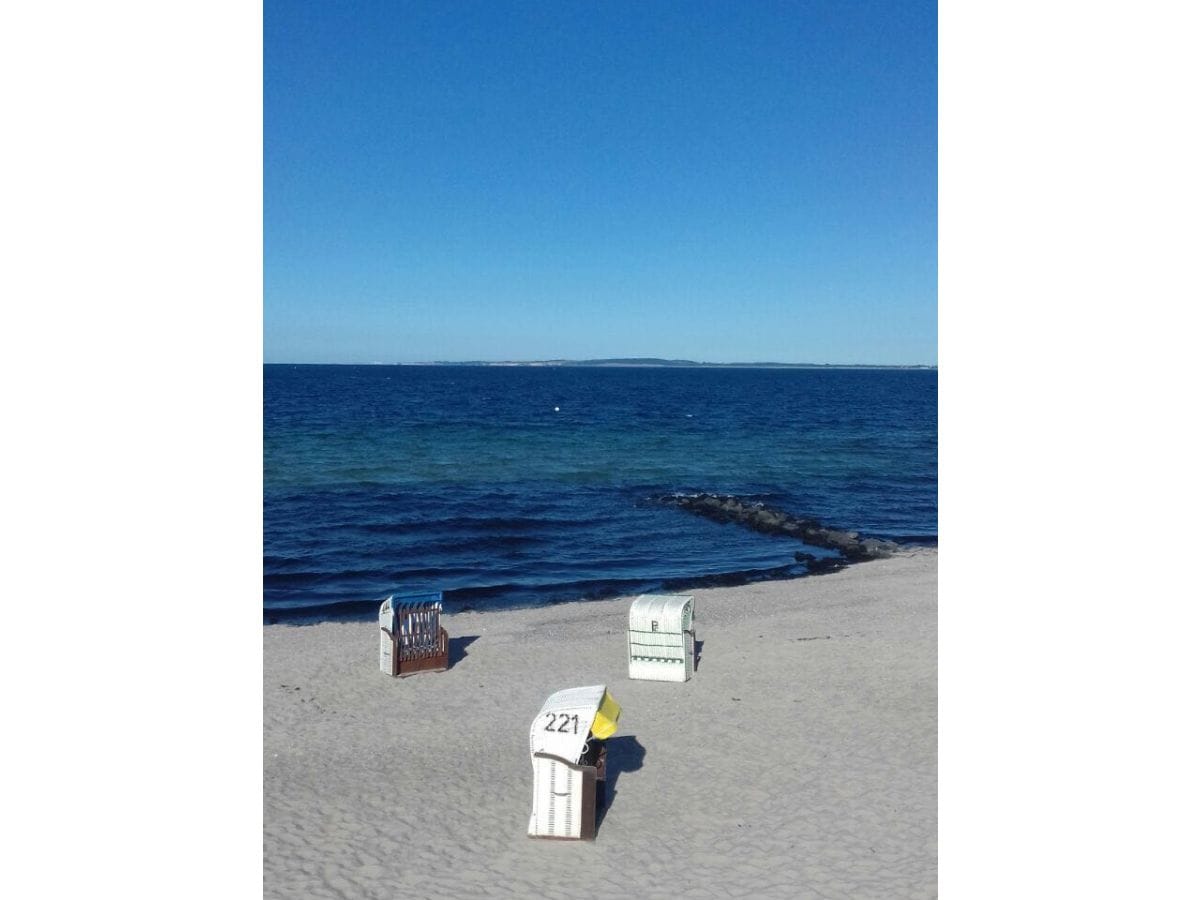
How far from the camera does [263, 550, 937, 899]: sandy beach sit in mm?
8188

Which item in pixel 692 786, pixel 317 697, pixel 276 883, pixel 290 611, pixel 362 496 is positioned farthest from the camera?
pixel 362 496

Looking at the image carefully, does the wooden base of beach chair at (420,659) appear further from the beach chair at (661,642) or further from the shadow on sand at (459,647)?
the beach chair at (661,642)

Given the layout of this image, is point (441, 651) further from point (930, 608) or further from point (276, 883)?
point (930, 608)

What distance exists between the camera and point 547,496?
126ft

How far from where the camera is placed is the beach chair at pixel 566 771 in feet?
29.3

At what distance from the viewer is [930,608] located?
19.8 m

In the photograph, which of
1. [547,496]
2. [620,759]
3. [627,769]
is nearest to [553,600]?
[620,759]

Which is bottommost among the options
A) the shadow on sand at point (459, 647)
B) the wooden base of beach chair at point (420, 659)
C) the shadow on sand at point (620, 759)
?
the shadow on sand at point (459, 647)

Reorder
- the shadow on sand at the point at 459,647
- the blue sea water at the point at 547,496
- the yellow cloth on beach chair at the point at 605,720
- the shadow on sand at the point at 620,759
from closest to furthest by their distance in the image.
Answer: the yellow cloth on beach chair at the point at 605,720 → the shadow on sand at the point at 620,759 → the shadow on sand at the point at 459,647 → the blue sea water at the point at 547,496

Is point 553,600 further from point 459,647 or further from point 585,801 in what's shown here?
point 585,801

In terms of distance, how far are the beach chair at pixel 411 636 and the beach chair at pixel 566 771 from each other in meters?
5.93

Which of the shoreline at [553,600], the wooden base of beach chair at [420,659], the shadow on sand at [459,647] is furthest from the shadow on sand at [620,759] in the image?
the shoreline at [553,600]
